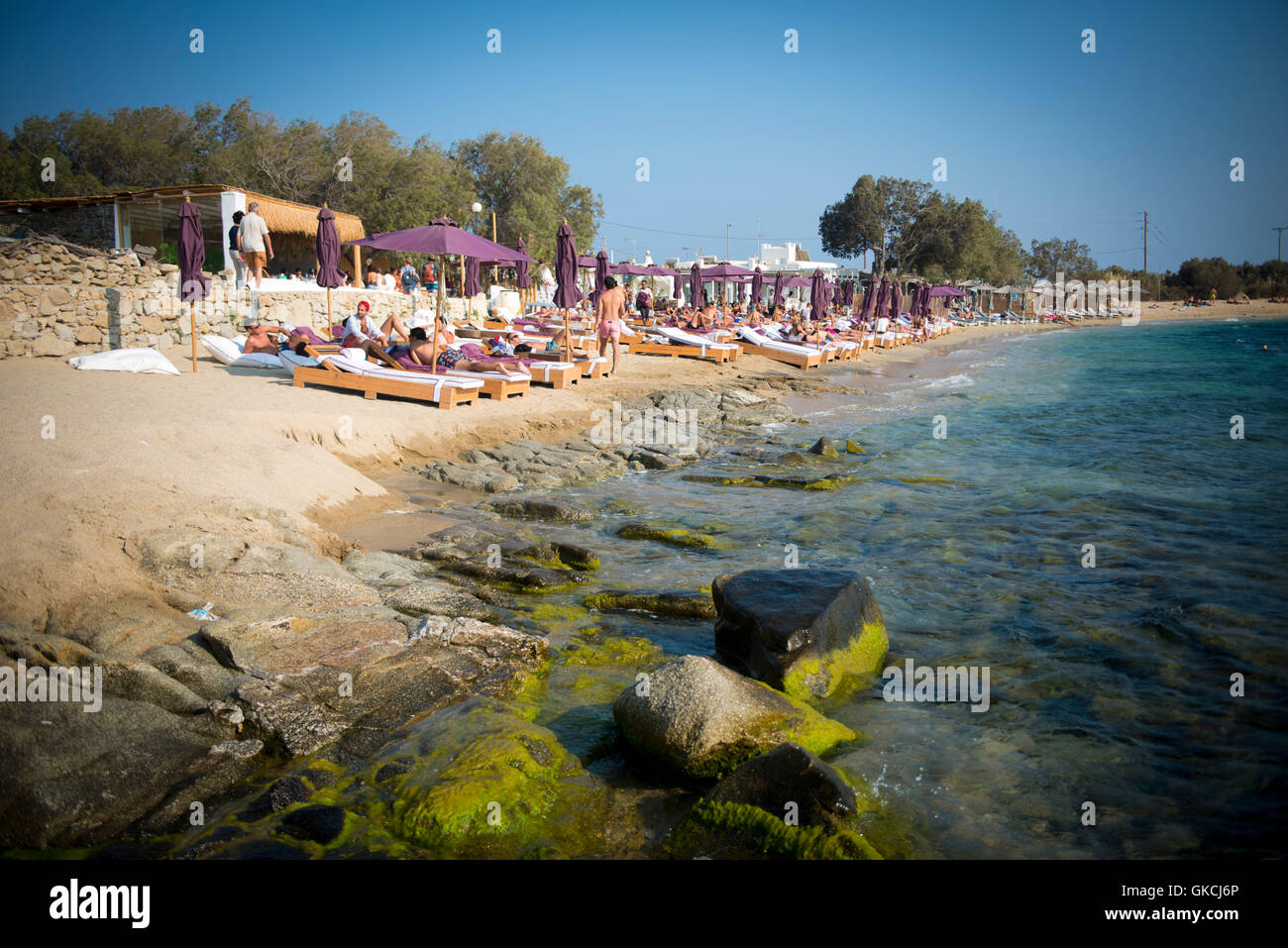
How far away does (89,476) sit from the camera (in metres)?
5.65

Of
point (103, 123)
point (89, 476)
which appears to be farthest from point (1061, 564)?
point (103, 123)

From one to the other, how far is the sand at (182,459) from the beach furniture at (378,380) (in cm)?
25

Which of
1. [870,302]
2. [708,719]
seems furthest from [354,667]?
[870,302]

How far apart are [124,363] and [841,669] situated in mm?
11825

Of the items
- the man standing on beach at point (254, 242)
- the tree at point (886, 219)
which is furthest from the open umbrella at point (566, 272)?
the tree at point (886, 219)

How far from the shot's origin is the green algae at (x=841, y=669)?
4.34m

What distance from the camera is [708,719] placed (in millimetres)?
3553

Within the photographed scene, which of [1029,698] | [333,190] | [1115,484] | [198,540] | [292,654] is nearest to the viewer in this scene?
[292,654]

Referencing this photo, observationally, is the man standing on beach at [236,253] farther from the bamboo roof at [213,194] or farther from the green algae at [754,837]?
the green algae at [754,837]

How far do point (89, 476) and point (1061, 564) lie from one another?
26.5 ft

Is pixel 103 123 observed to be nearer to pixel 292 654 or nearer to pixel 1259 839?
pixel 292 654

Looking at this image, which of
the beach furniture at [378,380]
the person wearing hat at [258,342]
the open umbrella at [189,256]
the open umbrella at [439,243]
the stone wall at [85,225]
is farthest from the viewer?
the stone wall at [85,225]

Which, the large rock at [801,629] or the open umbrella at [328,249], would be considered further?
the open umbrella at [328,249]

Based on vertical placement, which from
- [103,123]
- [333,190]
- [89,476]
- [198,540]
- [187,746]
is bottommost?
[187,746]
